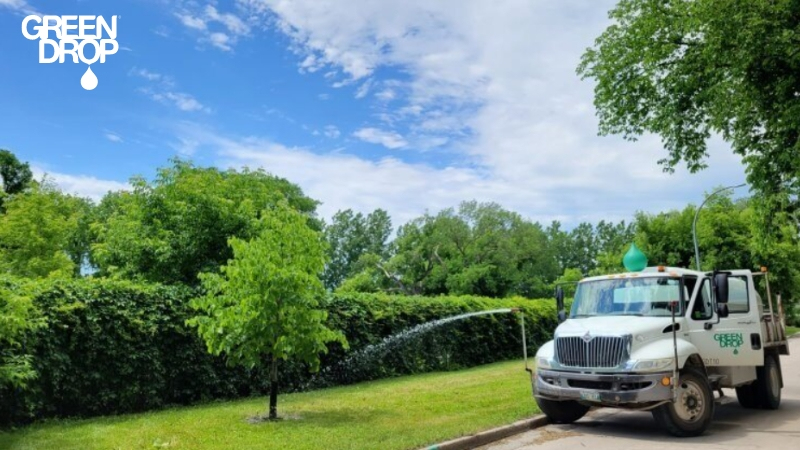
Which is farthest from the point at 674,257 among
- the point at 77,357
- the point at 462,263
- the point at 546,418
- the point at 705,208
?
the point at 77,357

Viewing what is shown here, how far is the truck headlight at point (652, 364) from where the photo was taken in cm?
916

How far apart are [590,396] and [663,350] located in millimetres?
1238

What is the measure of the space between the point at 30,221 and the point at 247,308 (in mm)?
30739

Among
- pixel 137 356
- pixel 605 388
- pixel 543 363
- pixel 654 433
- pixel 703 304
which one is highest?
pixel 703 304

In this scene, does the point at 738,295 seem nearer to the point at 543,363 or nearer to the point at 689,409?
the point at 689,409

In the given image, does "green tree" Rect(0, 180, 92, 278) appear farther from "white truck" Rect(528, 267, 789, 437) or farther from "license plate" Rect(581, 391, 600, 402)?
"license plate" Rect(581, 391, 600, 402)

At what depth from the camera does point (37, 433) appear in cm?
1041

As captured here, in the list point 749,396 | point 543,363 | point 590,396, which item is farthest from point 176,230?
point 749,396

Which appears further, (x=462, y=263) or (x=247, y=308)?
(x=462, y=263)

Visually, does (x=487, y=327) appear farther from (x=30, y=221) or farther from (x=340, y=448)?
(x=30, y=221)

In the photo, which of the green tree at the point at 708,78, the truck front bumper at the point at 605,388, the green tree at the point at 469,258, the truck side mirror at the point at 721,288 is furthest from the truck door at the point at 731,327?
the green tree at the point at 469,258

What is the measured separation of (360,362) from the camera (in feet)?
61.7

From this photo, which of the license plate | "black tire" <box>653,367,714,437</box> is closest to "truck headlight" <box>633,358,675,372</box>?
"black tire" <box>653,367,714,437</box>

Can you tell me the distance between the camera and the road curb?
8789 mm
